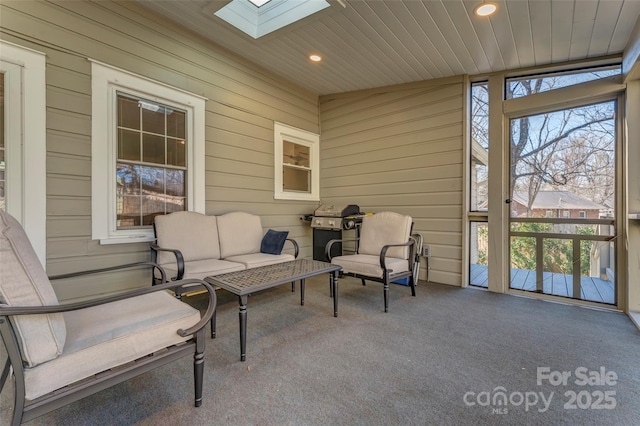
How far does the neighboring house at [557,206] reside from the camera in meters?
3.15

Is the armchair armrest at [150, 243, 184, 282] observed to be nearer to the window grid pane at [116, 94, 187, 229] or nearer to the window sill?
the window sill

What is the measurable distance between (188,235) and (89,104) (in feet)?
5.14

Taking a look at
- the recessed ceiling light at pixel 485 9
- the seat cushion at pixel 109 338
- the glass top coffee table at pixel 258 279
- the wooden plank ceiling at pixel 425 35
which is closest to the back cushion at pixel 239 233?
the glass top coffee table at pixel 258 279

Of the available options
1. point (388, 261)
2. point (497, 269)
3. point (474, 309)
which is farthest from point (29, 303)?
point (497, 269)

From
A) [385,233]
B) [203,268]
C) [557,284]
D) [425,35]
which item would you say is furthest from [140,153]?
[557,284]

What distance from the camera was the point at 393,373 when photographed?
71.4 inches

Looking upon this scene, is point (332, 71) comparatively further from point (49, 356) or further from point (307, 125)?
point (49, 356)

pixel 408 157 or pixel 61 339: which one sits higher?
pixel 408 157

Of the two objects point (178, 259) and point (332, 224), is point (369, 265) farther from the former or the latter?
point (178, 259)

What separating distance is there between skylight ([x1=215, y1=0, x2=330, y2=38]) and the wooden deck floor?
12.7ft

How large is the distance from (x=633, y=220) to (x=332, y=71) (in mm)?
3877

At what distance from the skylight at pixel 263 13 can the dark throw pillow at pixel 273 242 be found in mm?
2452

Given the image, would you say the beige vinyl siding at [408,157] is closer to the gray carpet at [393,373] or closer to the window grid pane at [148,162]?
the gray carpet at [393,373]

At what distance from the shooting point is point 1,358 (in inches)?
75.7
